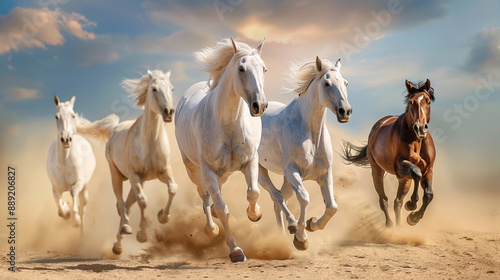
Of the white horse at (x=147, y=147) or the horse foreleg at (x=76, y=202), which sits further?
the horse foreleg at (x=76, y=202)

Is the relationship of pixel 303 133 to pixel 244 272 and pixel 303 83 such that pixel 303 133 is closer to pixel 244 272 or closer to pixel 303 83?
pixel 303 83

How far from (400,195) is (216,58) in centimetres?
457

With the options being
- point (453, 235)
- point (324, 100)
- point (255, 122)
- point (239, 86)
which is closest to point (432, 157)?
point (453, 235)

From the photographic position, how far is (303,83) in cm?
892

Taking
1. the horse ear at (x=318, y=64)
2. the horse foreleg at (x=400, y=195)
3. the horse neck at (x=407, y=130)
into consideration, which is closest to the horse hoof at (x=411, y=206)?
the horse neck at (x=407, y=130)

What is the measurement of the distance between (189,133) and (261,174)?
1.46m

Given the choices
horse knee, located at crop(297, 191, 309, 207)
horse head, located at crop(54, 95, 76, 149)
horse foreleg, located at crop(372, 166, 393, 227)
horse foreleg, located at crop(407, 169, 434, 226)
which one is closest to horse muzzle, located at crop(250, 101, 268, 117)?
horse knee, located at crop(297, 191, 309, 207)

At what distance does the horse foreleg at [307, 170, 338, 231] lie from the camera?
8.31 metres

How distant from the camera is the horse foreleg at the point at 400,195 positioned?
11.0 metres

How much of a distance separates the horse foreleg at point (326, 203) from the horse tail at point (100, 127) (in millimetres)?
4302

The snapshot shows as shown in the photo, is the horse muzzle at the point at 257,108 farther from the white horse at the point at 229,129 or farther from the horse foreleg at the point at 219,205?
the horse foreleg at the point at 219,205

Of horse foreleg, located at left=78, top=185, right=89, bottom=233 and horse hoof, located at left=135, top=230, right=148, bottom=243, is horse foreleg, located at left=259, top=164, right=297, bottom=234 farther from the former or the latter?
horse foreleg, located at left=78, top=185, right=89, bottom=233

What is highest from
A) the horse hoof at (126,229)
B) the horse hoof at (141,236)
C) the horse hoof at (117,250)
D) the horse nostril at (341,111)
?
the horse nostril at (341,111)

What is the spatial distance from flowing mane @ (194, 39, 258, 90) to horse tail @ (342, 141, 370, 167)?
4.98 m
